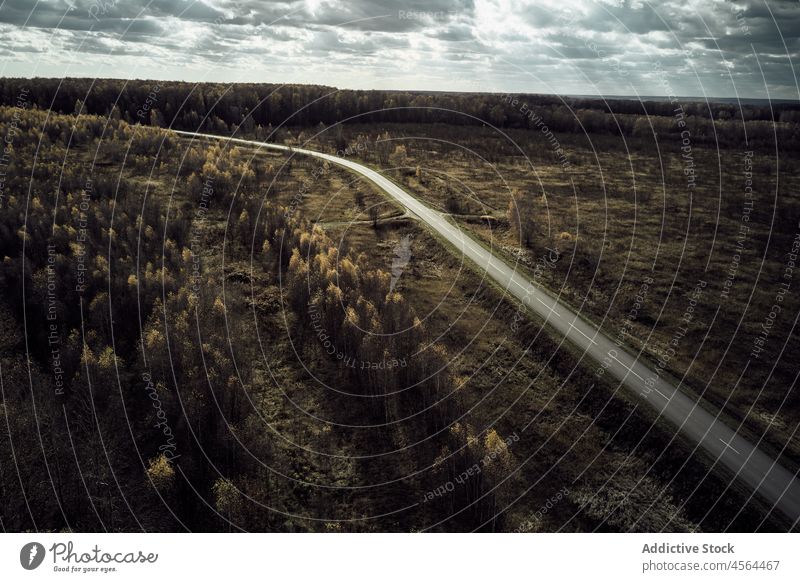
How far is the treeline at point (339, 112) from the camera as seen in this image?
110875 mm

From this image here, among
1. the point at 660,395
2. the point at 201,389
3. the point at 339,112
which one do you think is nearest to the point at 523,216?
the point at 660,395

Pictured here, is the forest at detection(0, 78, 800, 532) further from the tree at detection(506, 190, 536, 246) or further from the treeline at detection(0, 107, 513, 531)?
the tree at detection(506, 190, 536, 246)

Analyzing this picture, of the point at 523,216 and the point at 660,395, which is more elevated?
the point at 523,216

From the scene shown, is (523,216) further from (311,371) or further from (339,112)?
(339,112)

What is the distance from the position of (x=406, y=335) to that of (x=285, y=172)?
50728 millimetres

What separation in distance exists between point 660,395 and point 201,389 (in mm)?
26078

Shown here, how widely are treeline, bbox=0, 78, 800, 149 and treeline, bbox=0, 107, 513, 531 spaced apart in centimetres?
6726

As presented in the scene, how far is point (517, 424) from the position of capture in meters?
29.6

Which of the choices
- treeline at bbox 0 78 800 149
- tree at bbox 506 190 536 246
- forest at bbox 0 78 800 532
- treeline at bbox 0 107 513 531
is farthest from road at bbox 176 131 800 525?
treeline at bbox 0 78 800 149

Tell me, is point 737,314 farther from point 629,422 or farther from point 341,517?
point 341,517

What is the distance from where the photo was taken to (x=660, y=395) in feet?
100

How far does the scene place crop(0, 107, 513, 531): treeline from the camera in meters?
22.5

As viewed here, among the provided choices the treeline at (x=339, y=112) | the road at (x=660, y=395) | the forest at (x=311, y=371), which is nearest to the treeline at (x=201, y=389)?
the forest at (x=311, y=371)

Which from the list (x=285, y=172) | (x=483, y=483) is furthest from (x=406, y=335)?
(x=285, y=172)
